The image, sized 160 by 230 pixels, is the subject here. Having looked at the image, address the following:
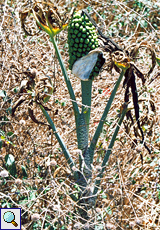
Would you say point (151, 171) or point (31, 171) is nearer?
point (31, 171)

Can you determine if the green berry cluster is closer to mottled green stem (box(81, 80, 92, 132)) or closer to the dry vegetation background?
mottled green stem (box(81, 80, 92, 132))

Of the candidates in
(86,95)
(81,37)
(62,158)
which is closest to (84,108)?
(86,95)

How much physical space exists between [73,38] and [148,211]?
3.61 feet

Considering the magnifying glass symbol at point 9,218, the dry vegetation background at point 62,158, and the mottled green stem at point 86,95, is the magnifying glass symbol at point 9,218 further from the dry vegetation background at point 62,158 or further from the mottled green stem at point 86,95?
the mottled green stem at point 86,95

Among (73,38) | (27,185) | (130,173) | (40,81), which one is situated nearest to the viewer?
(73,38)

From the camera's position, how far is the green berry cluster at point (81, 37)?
1.10 metres

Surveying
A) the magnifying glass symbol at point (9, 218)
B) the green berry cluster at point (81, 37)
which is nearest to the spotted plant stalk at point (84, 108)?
the green berry cluster at point (81, 37)

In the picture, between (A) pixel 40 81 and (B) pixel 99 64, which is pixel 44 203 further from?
(B) pixel 99 64

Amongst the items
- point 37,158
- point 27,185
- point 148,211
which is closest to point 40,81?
point 27,185

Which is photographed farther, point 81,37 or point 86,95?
point 86,95

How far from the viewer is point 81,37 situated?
1105 mm

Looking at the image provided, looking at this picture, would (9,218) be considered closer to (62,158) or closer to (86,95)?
(62,158)

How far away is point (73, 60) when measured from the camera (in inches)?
46.0

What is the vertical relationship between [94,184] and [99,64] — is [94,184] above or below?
below
